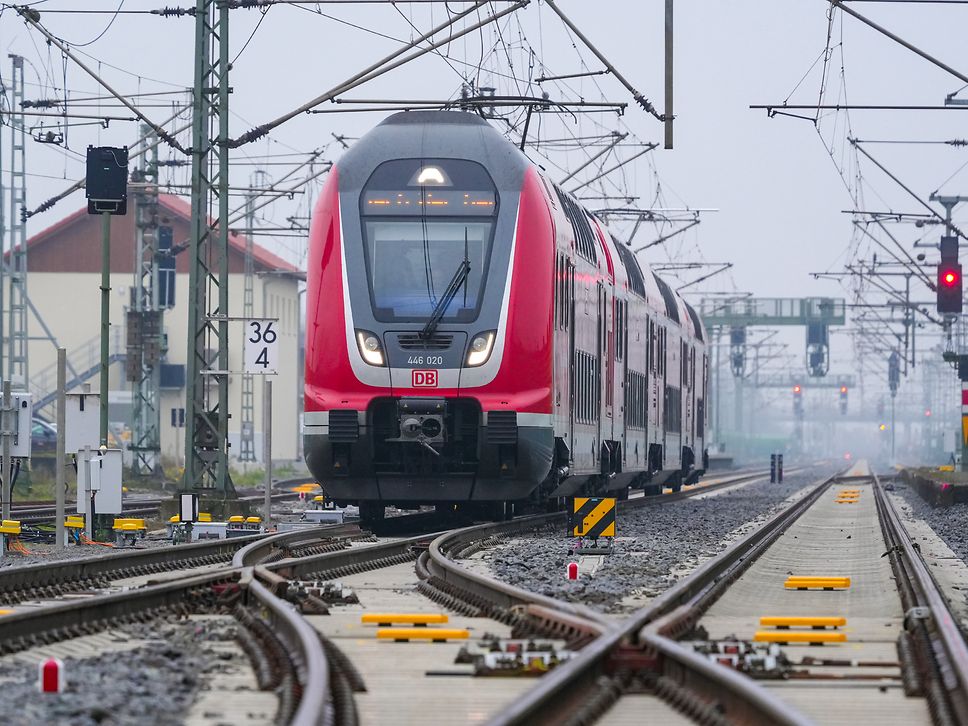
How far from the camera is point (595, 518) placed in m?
18.0

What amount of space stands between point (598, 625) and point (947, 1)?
13.8m

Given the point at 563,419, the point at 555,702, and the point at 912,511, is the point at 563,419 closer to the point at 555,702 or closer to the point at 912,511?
the point at 555,702

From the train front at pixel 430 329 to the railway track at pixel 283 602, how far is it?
1800 millimetres

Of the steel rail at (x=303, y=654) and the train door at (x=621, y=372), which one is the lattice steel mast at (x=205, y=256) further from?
the steel rail at (x=303, y=654)

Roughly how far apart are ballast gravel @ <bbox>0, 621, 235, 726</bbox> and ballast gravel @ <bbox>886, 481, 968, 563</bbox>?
12.0 m

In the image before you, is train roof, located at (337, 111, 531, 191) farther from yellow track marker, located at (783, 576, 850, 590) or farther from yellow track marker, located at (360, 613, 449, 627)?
yellow track marker, located at (360, 613, 449, 627)

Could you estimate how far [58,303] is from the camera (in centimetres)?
7362

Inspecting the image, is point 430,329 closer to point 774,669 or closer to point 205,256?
point 205,256

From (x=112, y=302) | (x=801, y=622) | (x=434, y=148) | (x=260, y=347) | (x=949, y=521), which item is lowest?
(x=949, y=521)

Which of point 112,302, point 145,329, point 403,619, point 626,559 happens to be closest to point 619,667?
point 403,619

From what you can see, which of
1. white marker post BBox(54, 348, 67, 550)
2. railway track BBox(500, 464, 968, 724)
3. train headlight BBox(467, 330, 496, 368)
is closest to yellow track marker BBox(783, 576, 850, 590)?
railway track BBox(500, 464, 968, 724)

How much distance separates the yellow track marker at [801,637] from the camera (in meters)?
9.54

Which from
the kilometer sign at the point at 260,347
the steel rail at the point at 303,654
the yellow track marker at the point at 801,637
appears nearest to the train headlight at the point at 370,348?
the kilometer sign at the point at 260,347

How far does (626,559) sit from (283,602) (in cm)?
582
